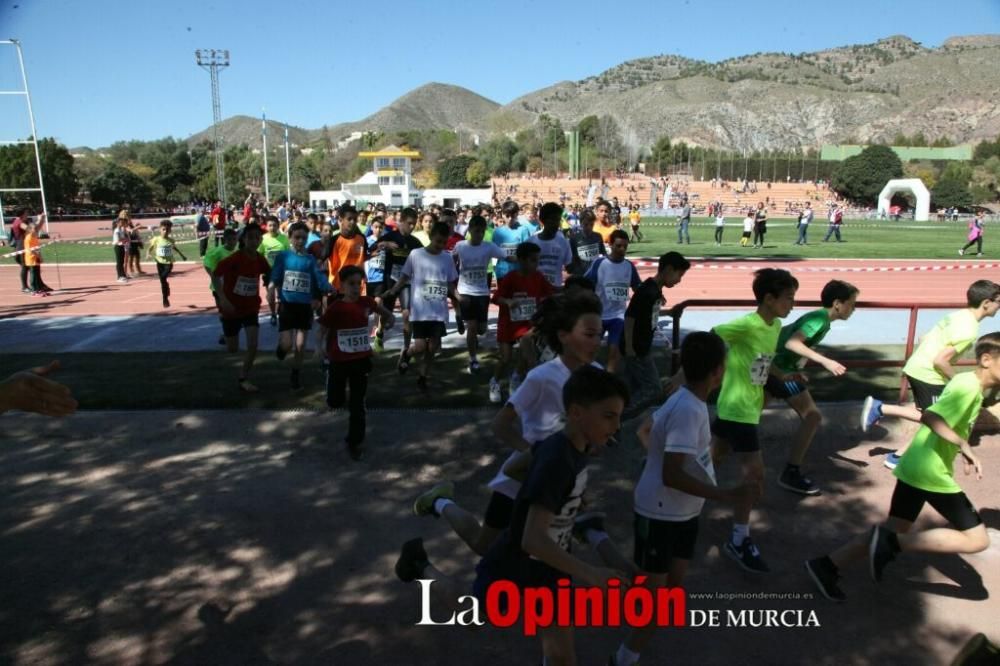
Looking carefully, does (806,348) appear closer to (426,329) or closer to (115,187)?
(426,329)

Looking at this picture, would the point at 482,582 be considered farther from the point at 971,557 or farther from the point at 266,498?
the point at 971,557

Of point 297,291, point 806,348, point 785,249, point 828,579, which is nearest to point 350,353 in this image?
point 297,291

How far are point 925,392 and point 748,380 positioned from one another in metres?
1.98

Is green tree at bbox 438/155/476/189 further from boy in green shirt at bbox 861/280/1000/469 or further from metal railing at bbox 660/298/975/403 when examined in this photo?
boy in green shirt at bbox 861/280/1000/469

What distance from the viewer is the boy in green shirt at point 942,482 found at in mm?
4023

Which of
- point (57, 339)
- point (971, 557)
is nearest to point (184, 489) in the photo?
point (971, 557)

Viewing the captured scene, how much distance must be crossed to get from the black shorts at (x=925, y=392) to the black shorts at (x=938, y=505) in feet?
5.29

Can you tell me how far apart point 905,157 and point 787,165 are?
69.4 feet

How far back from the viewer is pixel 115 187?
85312 mm

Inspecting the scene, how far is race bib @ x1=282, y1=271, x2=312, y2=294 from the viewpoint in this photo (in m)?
7.91

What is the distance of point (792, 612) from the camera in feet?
13.6

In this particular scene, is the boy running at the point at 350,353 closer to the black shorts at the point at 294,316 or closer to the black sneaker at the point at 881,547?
the black shorts at the point at 294,316

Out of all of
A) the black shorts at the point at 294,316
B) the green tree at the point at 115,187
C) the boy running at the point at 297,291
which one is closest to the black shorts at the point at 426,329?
the boy running at the point at 297,291

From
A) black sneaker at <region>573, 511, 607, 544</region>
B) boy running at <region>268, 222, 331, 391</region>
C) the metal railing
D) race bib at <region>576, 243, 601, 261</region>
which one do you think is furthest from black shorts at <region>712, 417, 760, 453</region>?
race bib at <region>576, 243, 601, 261</region>
